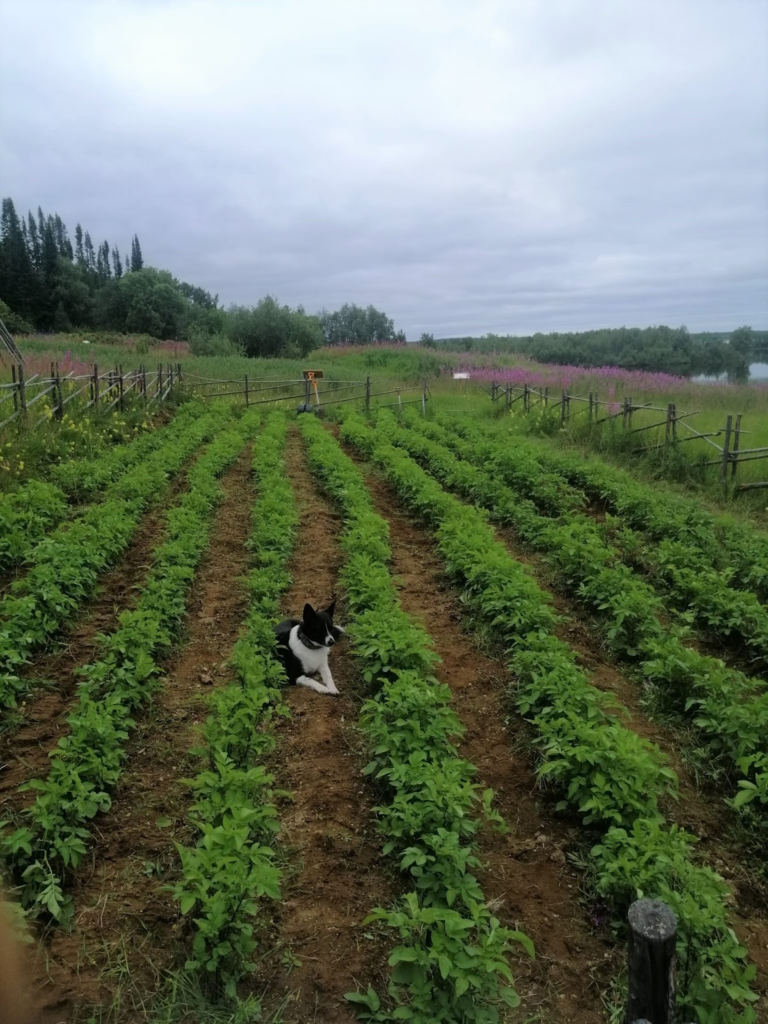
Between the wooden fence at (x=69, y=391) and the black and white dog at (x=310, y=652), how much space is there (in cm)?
877

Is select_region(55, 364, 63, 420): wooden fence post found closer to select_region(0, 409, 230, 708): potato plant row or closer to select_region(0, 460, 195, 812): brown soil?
select_region(0, 409, 230, 708): potato plant row

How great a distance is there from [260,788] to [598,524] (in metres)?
7.23

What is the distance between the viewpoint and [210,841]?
314 cm

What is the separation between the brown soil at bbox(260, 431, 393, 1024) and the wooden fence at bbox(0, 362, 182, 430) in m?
9.60

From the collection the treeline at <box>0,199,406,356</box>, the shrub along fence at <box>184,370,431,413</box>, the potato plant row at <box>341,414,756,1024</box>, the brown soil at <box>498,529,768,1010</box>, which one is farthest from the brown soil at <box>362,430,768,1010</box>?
the treeline at <box>0,199,406,356</box>

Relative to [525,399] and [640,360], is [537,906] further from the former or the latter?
[640,360]

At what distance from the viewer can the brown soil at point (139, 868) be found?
297 centimetres

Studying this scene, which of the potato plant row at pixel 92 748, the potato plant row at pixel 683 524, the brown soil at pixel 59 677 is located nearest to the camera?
the potato plant row at pixel 92 748

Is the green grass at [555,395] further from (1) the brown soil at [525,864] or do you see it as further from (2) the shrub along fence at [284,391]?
(1) the brown soil at [525,864]

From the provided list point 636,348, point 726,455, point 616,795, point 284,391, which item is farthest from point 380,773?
point 636,348

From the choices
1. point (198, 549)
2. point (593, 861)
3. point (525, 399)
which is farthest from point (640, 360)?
point (593, 861)

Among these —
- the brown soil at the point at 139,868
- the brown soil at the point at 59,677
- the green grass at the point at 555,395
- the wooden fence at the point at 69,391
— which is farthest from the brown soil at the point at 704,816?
the wooden fence at the point at 69,391

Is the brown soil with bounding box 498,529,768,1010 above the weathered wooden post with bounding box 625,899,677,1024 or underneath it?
underneath

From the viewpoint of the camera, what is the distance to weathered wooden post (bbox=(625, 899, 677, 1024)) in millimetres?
2062
